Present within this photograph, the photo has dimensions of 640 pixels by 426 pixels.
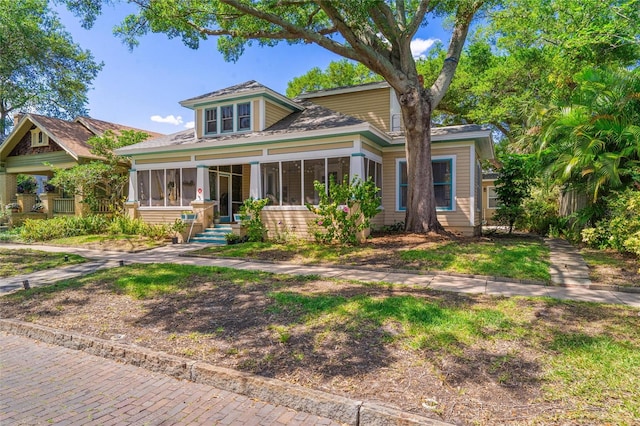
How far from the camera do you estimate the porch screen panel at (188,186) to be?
15.0 m

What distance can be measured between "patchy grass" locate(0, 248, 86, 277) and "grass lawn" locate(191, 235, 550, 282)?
3.48 metres

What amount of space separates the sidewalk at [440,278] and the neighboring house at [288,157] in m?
3.69

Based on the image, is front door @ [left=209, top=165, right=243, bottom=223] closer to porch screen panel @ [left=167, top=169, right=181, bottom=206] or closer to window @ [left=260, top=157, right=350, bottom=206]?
porch screen panel @ [left=167, top=169, right=181, bottom=206]

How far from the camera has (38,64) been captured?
26.3 metres

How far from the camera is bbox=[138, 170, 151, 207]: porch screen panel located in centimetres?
1575

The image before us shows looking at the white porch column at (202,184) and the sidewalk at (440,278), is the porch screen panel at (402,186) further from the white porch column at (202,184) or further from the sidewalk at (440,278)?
the white porch column at (202,184)

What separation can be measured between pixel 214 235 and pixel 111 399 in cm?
1045

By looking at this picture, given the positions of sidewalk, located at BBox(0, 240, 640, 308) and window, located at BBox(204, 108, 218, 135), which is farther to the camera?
window, located at BBox(204, 108, 218, 135)

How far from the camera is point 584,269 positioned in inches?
309

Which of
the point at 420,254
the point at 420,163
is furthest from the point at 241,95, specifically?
the point at 420,254

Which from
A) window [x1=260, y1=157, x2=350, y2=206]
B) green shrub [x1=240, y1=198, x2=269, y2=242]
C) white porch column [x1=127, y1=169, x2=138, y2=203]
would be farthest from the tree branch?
white porch column [x1=127, y1=169, x2=138, y2=203]

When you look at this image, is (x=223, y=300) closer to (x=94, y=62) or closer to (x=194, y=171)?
(x=194, y=171)

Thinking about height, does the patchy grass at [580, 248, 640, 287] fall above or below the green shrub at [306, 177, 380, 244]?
below

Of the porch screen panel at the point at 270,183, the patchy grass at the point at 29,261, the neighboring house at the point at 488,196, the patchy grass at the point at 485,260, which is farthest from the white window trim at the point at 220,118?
the neighboring house at the point at 488,196
